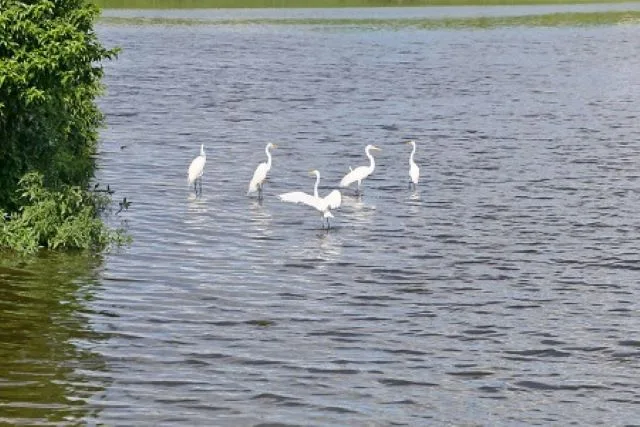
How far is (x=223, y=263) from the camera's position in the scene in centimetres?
2186

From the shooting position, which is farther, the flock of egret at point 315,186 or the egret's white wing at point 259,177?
the egret's white wing at point 259,177

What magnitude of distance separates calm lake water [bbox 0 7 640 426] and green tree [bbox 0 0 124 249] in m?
1.30

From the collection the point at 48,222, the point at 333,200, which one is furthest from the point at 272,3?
the point at 48,222

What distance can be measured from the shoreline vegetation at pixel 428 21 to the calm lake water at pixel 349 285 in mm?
54895

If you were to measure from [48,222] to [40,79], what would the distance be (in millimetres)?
2338

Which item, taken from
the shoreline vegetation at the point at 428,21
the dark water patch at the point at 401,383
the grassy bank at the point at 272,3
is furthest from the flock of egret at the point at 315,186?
the grassy bank at the point at 272,3

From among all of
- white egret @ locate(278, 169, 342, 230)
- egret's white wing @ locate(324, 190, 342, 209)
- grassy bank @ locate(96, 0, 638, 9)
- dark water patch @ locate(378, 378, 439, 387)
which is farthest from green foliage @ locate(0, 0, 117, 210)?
grassy bank @ locate(96, 0, 638, 9)

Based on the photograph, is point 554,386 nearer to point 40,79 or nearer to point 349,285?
point 349,285

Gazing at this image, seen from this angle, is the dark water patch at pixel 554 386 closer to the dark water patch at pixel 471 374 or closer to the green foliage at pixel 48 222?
the dark water patch at pixel 471 374

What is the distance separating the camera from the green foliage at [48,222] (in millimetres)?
20688

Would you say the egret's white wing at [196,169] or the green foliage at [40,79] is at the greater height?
the green foliage at [40,79]

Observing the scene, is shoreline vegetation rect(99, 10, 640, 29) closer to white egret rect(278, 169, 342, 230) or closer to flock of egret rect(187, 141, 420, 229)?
flock of egret rect(187, 141, 420, 229)

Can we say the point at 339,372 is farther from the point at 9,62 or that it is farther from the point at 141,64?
the point at 141,64

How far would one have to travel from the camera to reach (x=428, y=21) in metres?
104
